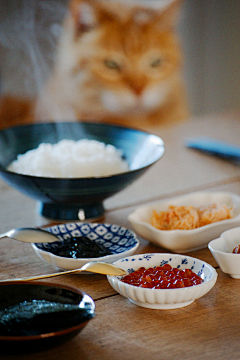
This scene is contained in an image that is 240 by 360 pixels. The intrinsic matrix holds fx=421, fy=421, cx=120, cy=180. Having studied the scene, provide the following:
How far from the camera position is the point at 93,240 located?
95 cm

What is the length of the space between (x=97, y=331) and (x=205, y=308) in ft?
0.63

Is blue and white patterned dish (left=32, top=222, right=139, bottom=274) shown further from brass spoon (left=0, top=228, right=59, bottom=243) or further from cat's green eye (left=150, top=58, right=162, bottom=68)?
cat's green eye (left=150, top=58, right=162, bottom=68)

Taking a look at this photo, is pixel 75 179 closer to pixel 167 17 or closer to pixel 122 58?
pixel 122 58

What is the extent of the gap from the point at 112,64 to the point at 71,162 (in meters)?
1.75

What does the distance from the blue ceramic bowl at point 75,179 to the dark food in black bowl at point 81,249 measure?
0.59 ft

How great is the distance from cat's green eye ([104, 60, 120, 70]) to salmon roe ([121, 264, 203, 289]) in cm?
212

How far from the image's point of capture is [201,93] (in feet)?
13.4

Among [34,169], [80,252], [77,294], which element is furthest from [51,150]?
[77,294]

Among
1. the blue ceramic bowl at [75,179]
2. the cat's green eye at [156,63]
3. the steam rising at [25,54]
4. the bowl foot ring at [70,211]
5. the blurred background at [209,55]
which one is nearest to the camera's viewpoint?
the blue ceramic bowl at [75,179]

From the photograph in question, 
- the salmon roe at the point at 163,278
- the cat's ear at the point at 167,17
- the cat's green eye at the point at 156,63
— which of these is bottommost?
the salmon roe at the point at 163,278

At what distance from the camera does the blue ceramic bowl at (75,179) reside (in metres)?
1.03

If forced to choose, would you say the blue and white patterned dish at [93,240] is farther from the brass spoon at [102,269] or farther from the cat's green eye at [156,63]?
the cat's green eye at [156,63]

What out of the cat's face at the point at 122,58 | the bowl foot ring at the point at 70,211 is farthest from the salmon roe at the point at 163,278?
the cat's face at the point at 122,58

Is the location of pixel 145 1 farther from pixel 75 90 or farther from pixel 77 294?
pixel 77 294
